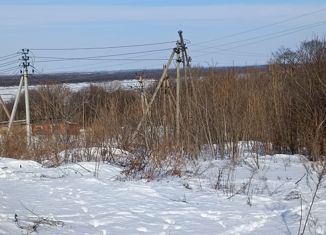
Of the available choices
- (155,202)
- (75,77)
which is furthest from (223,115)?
(75,77)

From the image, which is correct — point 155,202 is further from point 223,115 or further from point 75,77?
point 75,77

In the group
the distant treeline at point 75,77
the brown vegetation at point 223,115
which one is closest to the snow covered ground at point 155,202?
the brown vegetation at point 223,115

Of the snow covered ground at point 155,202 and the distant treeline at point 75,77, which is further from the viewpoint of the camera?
the distant treeline at point 75,77

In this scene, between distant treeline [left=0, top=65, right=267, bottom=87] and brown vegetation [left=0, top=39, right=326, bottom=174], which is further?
distant treeline [left=0, top=65, right=267, bottom=87]

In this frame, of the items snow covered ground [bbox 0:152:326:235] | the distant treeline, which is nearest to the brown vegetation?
the distant treeline

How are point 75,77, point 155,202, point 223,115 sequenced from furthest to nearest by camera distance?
1. point 75,77
2. point 223,115
3. point 155,202

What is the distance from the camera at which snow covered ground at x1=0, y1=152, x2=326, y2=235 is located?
227 inches

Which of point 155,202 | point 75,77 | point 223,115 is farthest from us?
point 75,77

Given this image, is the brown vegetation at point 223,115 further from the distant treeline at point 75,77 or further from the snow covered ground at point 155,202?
the snow covered ground at point 155,202

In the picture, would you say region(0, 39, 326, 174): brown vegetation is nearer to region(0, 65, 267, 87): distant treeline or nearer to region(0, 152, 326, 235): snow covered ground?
region(0, 65, 267, 87): distant treeline

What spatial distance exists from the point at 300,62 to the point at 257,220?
9123 mm

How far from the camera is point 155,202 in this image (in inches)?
283

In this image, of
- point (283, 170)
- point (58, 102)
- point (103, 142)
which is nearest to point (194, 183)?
point (283, 170)

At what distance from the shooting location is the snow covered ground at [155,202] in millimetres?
5777
